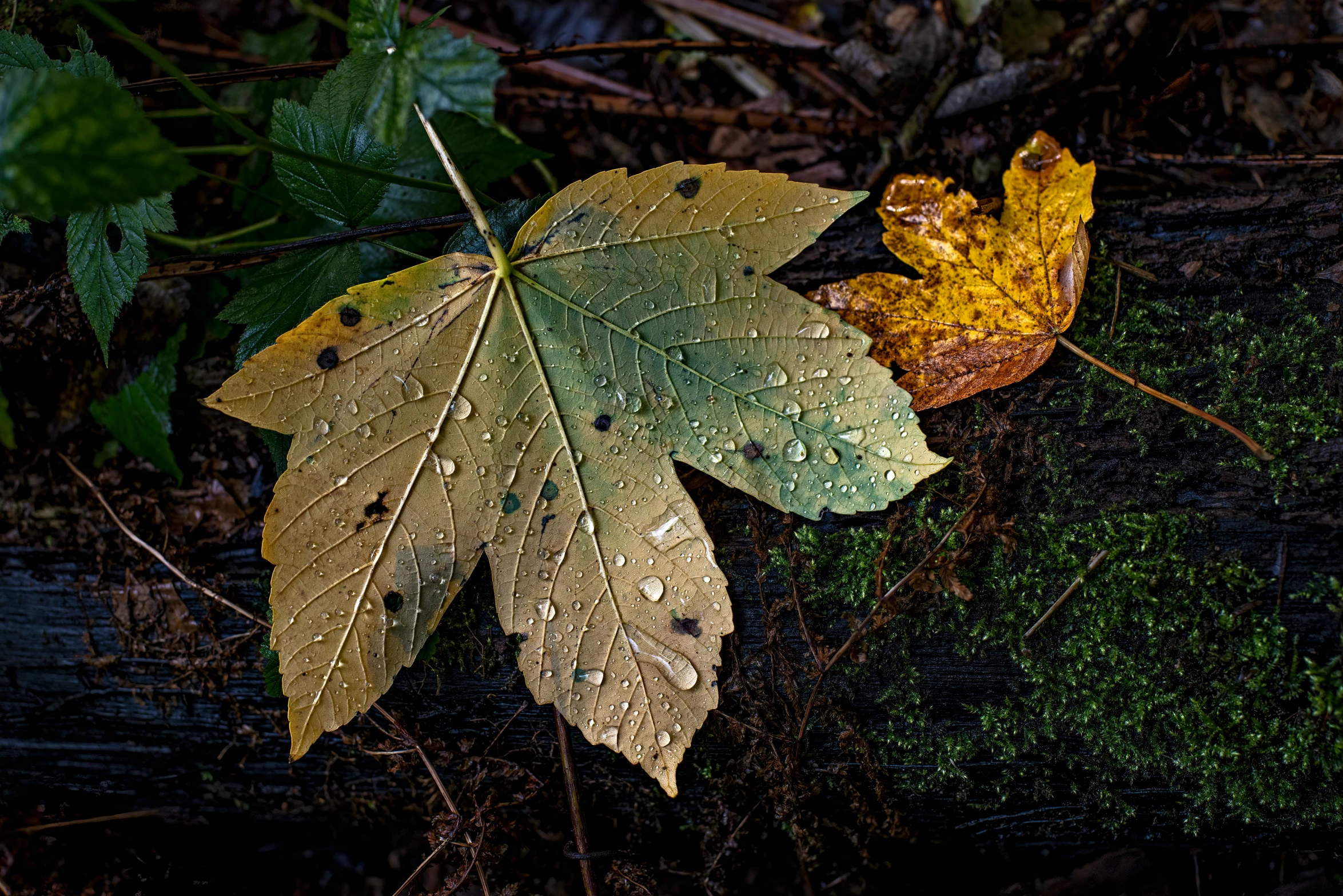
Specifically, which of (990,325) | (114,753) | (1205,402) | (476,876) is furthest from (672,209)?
(114,753)

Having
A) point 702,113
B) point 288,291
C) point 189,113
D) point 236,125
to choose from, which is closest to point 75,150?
point 236,125

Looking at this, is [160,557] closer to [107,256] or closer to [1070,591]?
[107,256]

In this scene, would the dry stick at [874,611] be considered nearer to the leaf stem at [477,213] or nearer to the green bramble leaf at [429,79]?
the leaf stem at [477,213]

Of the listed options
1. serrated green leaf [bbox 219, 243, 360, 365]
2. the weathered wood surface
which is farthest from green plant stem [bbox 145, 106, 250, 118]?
the weathered wood surface

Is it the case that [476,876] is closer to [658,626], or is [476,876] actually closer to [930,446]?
[658,626]

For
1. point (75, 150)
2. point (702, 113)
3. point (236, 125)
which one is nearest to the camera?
point (75, 150)

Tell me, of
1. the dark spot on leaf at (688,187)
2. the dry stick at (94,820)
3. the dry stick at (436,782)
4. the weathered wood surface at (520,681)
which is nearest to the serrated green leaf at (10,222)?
the weathered wood surface at (520,681)
